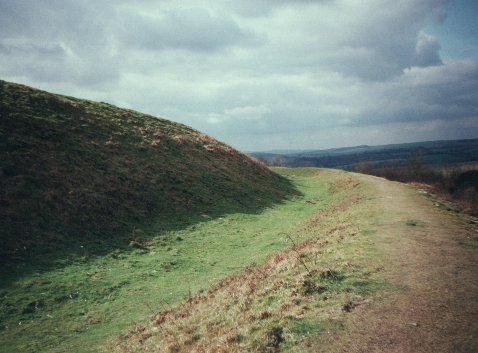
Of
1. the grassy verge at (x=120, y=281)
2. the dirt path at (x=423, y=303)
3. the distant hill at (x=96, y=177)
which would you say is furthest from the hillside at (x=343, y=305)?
the distant hill at (x=96, y=177)

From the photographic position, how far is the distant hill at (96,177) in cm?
2219

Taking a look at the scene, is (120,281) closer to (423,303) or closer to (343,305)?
(343,305)

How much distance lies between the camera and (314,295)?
10289 millimetres

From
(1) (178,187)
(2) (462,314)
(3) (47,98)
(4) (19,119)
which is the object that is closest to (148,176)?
(1) (178,187)

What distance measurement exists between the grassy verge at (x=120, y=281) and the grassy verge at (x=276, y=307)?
75.6 inches

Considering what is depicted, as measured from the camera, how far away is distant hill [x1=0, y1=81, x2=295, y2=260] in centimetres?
2219

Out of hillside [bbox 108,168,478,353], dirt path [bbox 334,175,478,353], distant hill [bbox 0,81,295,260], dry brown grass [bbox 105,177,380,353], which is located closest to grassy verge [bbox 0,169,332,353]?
hillside [bbox 108,168,478,353]

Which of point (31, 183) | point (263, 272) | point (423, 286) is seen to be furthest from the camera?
point (31, 183)

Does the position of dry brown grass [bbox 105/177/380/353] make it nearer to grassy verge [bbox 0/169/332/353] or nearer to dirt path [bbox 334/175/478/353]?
dirt path [bbox 334/175/478/353]

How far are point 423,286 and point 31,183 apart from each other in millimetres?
25261

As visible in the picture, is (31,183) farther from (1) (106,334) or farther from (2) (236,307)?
(2) (236,307)

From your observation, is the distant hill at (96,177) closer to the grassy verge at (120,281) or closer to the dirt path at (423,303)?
the grassy verge at (120,281)

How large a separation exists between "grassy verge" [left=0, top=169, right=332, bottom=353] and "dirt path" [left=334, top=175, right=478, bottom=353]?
8373 mm

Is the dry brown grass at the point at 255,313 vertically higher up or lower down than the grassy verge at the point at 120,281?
higher up
